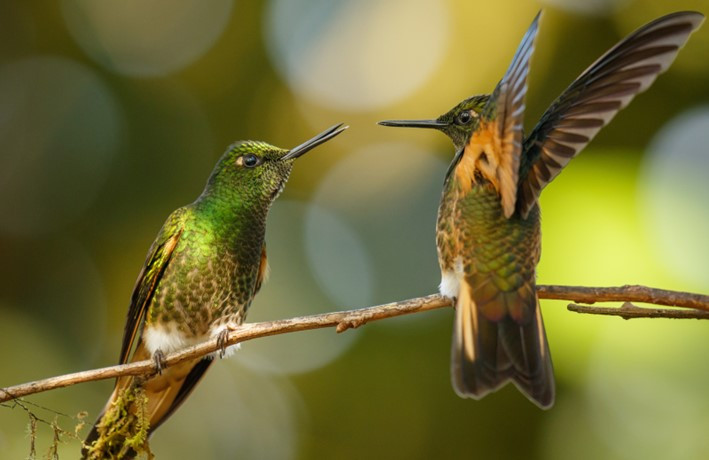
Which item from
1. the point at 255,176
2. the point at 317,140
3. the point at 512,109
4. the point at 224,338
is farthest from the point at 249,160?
the point at 512,109

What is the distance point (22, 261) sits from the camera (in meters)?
7.21

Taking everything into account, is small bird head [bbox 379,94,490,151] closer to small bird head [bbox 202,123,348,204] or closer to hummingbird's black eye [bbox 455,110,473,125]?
hummingbird's black eye [bbox 455,110,473,125]

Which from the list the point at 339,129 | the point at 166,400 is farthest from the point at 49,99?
the point at 339,129

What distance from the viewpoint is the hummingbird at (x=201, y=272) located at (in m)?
3.24

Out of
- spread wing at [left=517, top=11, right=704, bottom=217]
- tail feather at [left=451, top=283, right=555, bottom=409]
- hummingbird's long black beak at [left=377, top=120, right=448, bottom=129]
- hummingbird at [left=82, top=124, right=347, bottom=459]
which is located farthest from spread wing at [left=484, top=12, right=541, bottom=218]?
hummingbird at [left=82, top=124, right=347, bottom=459]

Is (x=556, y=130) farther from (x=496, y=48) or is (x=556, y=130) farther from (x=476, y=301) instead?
(x=496, y=48)

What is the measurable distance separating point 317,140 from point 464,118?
53cm

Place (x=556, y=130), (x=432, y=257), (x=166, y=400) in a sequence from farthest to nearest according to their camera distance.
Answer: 1. (x=432, y=257)
2. (x=166, y=400)
3. (x=556, y=130)

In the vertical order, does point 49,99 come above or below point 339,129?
above

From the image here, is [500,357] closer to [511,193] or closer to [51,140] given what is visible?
[511,193]

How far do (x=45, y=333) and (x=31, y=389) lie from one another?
548 centimetres

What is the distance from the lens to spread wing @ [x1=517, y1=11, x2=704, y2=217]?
1.98m

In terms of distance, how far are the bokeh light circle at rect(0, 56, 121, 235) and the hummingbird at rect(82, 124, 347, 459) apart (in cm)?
421

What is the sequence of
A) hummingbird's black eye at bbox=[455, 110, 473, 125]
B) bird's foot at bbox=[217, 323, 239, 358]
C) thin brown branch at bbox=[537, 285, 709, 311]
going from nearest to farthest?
thin brown branch at bbox=[537, 285, 709, 311] → bird's foot at bbox=[217, 323, 239, 358] → hummingbird's black eye at bbox=[455, 110, 473, 125]
